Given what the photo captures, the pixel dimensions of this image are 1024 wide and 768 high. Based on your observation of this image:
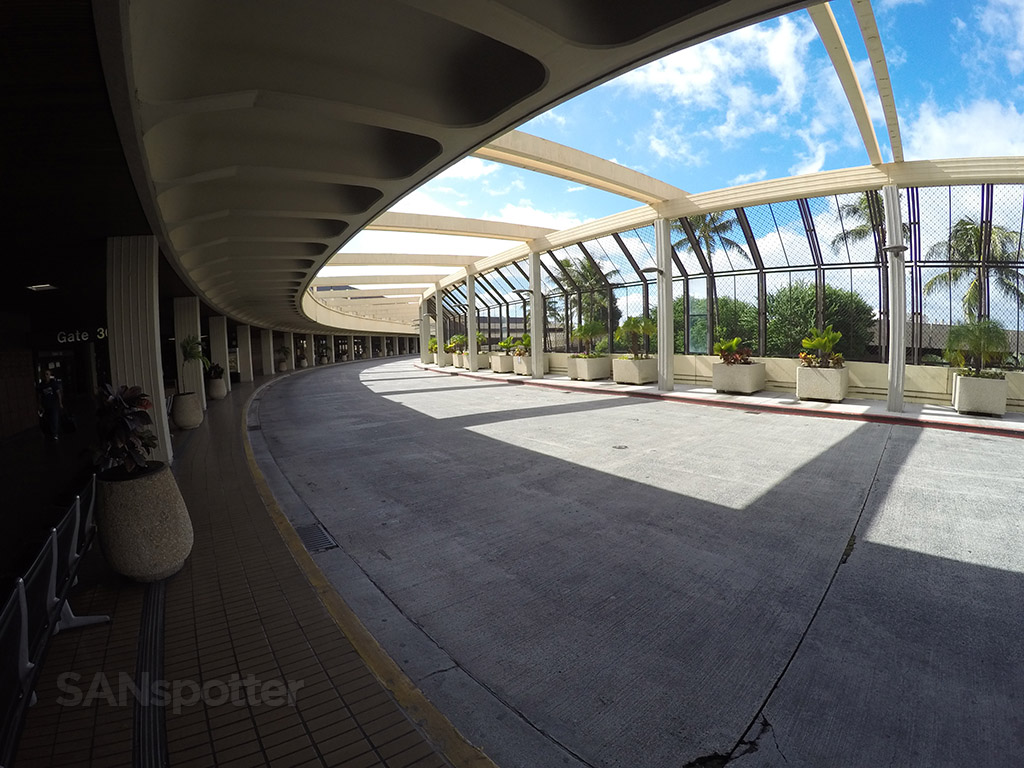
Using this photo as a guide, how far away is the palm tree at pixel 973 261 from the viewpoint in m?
12.8


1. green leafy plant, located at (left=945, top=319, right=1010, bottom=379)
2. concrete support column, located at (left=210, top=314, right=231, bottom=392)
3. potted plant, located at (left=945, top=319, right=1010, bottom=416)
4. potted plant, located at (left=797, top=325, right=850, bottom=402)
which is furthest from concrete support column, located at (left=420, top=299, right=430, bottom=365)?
potted plant, located at (left=945, top=319, right=1010, bottom=416)

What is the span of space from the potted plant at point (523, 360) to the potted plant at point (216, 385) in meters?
14.2

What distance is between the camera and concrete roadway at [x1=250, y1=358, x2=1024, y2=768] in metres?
2.75

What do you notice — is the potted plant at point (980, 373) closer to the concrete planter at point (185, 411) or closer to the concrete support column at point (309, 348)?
the concrete planter at point (185, 411)

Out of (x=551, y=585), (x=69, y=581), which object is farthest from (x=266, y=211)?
(x=551, y=585)

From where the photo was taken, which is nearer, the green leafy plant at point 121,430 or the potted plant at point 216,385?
the green leafy plant at point 121,430

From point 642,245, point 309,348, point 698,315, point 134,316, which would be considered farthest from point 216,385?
point 309,348

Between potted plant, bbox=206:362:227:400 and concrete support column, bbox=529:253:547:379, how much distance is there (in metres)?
14.1

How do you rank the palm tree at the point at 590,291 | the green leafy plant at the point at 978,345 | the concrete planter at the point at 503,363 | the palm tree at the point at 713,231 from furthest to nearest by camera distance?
the concrete planter at the point at 503,363, the palm tree at the point at 590,291, the palm tree at the point at 713,231, the green leafy plant at the point at 978,345

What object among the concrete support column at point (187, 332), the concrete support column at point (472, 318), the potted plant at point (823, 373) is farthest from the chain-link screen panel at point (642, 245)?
the concrete support column at point (187, 332)

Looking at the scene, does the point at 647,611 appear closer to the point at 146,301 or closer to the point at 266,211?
the point at 266,211

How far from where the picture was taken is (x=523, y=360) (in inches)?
1062

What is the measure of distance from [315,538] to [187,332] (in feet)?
43.5

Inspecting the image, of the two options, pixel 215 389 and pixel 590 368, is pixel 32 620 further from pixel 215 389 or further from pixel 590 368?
pixel 590 368
